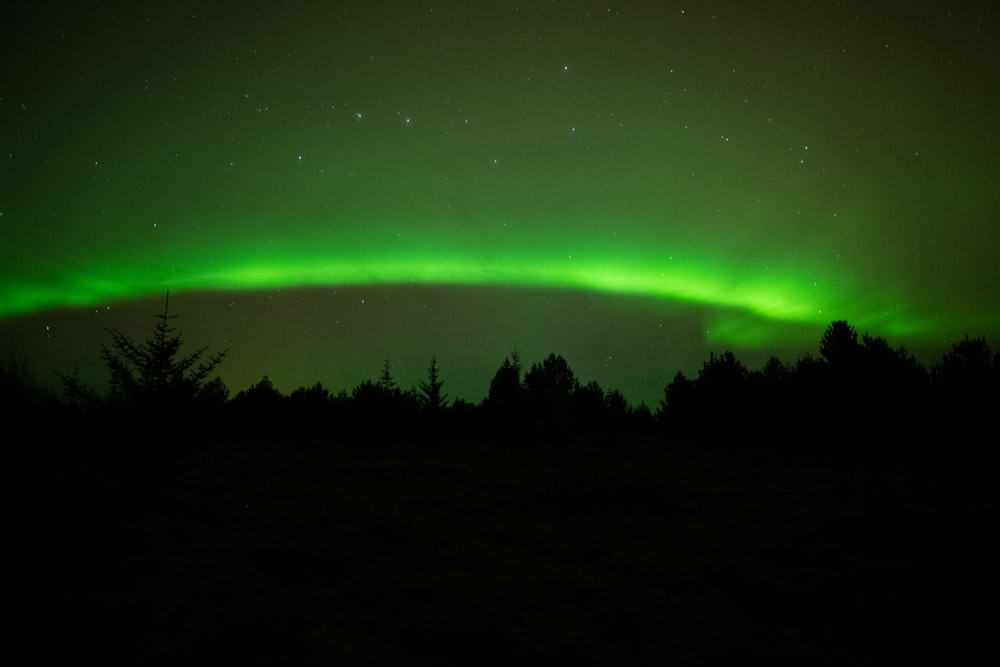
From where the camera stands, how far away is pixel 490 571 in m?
7.62

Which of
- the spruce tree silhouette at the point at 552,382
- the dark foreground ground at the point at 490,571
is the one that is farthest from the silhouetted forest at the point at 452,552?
the spruce tree silhouette at the point at 552,382

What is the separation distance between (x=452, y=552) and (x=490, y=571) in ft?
3.71

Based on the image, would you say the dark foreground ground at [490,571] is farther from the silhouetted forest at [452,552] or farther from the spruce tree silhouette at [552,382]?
the spruce tree silhouette at [552,382]

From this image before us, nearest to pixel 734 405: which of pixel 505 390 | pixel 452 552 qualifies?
pixel 505 390

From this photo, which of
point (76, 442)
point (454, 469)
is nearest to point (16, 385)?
point (76, 442)

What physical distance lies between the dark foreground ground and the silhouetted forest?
0.04 m

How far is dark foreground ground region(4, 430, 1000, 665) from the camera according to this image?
5.20 metres

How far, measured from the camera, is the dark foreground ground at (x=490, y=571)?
5.20 meters

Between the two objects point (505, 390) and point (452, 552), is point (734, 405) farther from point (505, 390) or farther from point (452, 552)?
point (452, 552)

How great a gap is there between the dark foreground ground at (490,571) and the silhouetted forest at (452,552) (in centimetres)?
4

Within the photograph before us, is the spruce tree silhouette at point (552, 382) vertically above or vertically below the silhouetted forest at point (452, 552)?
above

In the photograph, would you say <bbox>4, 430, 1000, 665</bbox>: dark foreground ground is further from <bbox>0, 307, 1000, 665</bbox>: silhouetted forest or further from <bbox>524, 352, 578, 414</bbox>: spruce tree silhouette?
<bbox>524, 352, 578, 414</bbox>: spruce tree silhouette

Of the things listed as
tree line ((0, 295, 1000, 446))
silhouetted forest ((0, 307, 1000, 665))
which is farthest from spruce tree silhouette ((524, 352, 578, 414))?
silhouetted forest ((0, 307, 1000, 665))

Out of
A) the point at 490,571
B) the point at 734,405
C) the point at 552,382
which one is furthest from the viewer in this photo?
the point at 552,382
